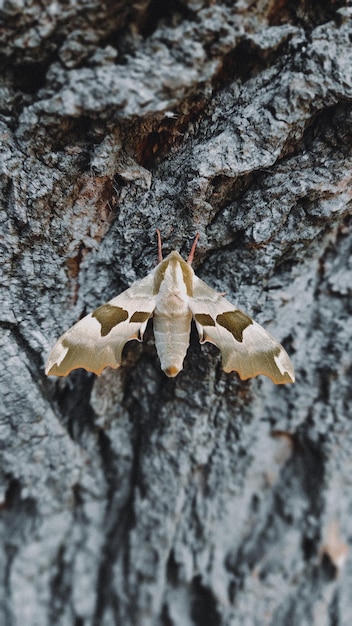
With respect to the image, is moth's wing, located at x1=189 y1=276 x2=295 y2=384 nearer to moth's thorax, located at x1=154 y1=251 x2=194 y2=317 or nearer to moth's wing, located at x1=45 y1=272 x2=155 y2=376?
moth's thorax, located at x1=154 y1=251 x2=194 y2=317

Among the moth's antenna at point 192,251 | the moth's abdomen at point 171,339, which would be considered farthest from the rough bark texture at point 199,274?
the moth's abdomen at point 171,339

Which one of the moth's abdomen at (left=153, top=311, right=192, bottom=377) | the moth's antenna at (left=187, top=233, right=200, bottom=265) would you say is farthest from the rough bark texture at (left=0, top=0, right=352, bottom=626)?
the moth's abdomen at (left=153, top=311, right=192, bottom=377)

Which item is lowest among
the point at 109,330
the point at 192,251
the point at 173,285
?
the point at 109,330

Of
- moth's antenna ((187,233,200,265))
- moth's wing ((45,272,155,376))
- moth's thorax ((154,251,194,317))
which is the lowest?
moth's wing ((45,272,155,376))

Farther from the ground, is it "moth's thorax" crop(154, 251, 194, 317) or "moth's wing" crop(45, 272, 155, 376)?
"moth's thorax" crop(154, 251, 194, 317)

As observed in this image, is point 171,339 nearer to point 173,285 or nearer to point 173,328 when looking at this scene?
point 173,328

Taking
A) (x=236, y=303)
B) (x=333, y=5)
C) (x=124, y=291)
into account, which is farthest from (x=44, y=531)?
(x=333, y=5)

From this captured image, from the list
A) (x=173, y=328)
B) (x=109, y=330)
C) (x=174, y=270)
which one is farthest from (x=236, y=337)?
(x=109, y=330)
